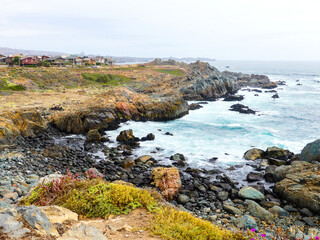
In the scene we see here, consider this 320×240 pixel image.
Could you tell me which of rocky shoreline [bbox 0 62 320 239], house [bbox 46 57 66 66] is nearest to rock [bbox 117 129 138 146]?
rocky shoreline [bbox 0 62 320 239]

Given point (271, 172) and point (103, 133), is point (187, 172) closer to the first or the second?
point (271, 172)

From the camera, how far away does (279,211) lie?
13.3 m

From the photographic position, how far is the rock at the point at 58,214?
19.0ft

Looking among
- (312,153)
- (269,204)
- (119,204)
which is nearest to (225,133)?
(312,153)

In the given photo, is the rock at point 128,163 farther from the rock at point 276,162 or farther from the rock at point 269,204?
the rock at point 276,162

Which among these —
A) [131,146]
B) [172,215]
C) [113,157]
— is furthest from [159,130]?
[172,215]

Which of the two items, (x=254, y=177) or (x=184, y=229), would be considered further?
(x=254, y=177)

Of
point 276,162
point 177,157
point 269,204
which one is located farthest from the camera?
point 177,157

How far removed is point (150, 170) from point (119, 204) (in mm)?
12253

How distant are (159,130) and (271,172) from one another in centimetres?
1626

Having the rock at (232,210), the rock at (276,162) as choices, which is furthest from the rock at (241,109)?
the rock at (232,210)

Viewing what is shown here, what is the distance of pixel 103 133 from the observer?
28.1 metres

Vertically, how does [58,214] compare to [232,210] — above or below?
above

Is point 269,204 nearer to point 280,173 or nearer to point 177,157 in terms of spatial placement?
point 280,173
